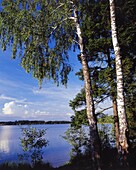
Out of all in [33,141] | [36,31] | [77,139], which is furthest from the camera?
[77,139]

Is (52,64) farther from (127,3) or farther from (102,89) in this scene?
(127,3)

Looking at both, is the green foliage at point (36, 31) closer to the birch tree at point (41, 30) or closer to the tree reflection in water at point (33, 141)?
the birch tree at point (41, 30)

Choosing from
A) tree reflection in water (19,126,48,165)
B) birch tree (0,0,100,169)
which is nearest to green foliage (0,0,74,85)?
birch tree (0,0,100,169)

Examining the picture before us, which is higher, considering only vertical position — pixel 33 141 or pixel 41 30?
pixel 41 30

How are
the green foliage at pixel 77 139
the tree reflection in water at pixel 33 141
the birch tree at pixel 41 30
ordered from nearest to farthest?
the birch tree at pixel 41 30
the tree reflection in water at pixel 33 141
the green foliage at pixel 77 139

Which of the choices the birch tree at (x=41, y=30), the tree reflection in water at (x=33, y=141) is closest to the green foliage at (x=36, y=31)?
the birch tree at (x=41, y=30)

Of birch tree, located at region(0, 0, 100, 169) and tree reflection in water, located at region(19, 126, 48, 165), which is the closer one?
birch tree, located at region(0, 0, 100, 169)

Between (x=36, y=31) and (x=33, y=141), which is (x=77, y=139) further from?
(x=36, y=31)

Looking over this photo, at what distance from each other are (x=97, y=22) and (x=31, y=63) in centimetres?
587

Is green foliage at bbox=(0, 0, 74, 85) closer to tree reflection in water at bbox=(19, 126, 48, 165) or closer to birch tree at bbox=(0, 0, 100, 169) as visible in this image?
birch tree at bbox=(0, 0, 100, 169)

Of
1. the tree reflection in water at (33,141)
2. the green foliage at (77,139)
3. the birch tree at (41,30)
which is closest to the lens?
the birch tree at (41,30)

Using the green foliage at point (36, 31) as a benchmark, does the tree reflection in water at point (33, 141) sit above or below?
below

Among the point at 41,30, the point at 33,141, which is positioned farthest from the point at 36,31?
the point at 33,141

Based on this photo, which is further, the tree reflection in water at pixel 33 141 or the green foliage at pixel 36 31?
the tree reflection in water at pixel 33 141
